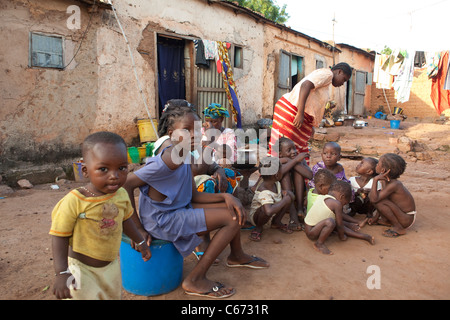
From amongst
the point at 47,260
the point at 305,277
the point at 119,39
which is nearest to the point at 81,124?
the point at 119,39

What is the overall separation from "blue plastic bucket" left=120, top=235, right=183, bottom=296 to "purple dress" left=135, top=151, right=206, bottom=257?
7cm

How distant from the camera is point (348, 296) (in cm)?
214

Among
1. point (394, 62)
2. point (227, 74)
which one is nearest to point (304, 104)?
point (227, 74)

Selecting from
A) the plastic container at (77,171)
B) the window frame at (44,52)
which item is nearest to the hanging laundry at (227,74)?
the window frame at (44,52)

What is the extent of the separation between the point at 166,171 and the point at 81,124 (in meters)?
4.66

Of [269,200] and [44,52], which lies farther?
[44,52]

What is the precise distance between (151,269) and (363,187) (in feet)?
8.45

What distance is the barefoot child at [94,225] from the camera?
1.52 metres

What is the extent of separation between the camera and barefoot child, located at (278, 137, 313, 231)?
11.3 feet

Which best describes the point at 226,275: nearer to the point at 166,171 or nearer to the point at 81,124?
the point at 166,171

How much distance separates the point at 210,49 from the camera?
7715 millimetres

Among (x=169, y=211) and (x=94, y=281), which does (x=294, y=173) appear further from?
(x=94, y=281)
